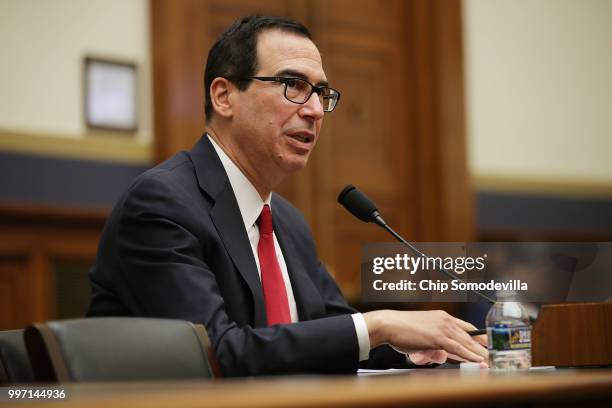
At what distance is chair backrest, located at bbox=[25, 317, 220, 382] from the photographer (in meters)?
1.23

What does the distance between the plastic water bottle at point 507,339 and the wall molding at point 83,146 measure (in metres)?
2.72

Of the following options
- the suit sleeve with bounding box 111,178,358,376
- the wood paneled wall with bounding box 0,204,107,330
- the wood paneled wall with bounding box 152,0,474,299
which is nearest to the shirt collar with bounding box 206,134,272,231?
the suit sleeve with bounding box 111,178,358,376

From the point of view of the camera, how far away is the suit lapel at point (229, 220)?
1.95 m

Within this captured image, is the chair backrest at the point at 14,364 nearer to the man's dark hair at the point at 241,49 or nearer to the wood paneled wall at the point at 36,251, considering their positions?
the man's dark hair at the point at 241,49

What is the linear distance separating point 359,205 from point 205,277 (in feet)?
1.54

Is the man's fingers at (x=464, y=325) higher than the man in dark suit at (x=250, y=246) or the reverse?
the reverse

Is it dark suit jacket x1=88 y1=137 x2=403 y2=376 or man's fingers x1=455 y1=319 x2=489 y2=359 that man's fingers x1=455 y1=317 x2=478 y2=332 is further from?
dark suit jacket x1=88 y1=137 x2=403 y2=376

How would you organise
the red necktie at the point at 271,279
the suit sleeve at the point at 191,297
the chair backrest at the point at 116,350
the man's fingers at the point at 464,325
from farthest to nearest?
the red necktie at the point at 271,279 < the man's fingers at the point at 464,325 < the suit sleeve at the point at 191,297 < the chair backrest at the point at 116,350

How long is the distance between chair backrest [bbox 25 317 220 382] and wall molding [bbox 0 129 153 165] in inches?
107

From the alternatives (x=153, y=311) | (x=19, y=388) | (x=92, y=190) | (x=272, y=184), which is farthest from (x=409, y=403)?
(x=92, y=190)

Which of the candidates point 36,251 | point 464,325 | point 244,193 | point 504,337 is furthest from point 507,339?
point 36,251

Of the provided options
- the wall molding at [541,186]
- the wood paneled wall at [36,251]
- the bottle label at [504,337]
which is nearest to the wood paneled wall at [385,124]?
the wall molding at [541,186]

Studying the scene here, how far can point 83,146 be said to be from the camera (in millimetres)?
4109

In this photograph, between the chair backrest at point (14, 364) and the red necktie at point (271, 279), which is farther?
the red necktie at point (271, 279)
